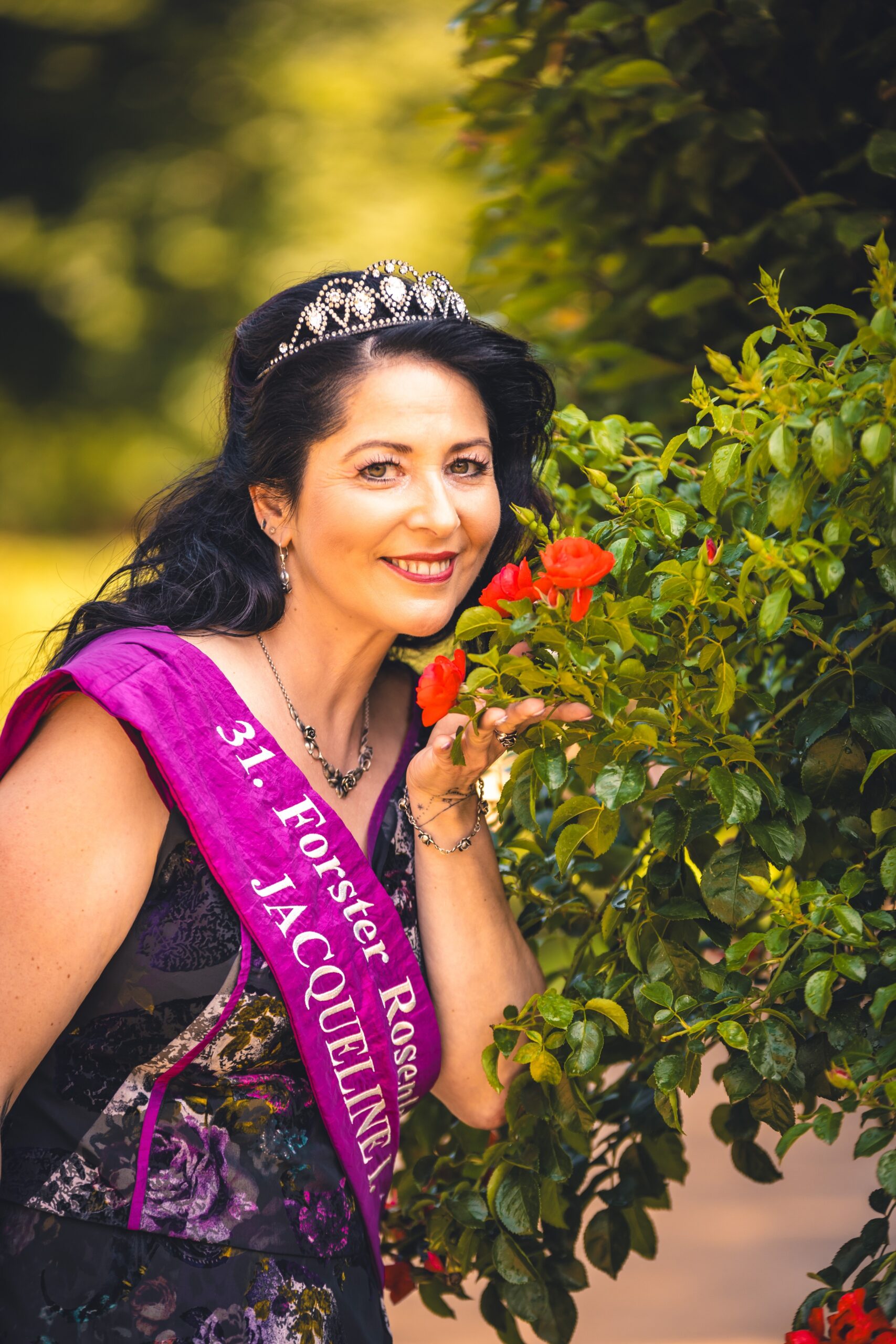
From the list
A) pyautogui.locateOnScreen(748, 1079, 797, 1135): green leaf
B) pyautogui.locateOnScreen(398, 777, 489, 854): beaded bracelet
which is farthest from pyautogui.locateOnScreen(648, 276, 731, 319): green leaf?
pyautogui.locateOnScreen(748, 1079, 797, 1135): green leaf

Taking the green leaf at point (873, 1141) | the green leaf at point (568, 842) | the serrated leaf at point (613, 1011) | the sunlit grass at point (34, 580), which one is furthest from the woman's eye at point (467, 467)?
the sunlit grass at point (34, 580)

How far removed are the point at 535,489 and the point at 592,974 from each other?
0.74 metres

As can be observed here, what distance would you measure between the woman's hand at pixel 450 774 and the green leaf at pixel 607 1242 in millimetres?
492

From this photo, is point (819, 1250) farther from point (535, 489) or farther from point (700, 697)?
point (700, 697)

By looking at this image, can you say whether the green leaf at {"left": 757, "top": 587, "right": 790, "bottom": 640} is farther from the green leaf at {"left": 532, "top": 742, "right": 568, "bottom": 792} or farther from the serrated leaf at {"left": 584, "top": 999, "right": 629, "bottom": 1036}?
the serrated leaf at {"left": 584, "top": 999, "right": 629, "bottom": 1036}

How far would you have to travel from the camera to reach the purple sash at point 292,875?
1.44 meters

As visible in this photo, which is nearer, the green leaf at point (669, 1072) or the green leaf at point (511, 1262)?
the green leaf at point (669, 1072)

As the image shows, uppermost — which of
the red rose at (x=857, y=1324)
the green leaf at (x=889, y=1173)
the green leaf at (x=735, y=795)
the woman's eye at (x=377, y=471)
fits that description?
the woman's eye at (x=377, y=471)

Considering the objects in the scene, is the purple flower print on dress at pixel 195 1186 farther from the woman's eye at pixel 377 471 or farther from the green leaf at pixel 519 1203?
the woman's eye at pixel 377 471

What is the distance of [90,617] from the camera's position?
1637 millimetres

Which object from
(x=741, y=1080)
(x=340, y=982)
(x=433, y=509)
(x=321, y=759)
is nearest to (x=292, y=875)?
(x=340, y=982)

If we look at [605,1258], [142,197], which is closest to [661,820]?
[605,1258]

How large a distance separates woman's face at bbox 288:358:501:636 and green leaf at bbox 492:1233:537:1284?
712 mm

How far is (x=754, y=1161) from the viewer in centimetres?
154
